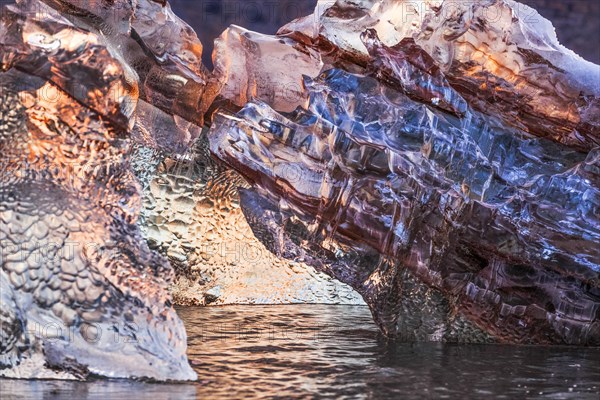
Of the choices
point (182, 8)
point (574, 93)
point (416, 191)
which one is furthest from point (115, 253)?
point (182, 8)

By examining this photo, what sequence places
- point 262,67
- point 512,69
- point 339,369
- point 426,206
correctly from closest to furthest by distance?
point 339,369 < point 426,206 < point 512,69 < point 262,67

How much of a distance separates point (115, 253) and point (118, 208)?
0.07 metres

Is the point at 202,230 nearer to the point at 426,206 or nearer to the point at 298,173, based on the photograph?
the point at 298,173

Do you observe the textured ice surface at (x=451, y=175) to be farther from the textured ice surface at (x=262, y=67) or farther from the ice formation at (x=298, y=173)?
the textured ice surface at (x=262, y=67)

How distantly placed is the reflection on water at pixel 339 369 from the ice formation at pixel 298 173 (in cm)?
7

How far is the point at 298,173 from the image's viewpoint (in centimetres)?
152

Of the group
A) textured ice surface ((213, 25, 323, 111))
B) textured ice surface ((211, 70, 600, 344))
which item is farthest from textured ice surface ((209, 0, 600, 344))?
textured ice surface ((213, 25, 323, 111))

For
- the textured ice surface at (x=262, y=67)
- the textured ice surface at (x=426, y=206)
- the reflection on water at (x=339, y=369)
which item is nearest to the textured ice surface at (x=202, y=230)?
the textured ice surface at (x=262, y=67)

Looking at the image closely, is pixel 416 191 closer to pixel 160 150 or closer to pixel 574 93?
pixel 574 93

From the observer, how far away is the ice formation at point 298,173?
1.28 metres

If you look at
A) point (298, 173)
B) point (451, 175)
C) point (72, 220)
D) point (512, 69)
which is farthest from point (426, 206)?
point (72, 220)

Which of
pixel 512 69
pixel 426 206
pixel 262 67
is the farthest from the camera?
pixel 262 67

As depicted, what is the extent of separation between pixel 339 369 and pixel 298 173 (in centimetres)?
37

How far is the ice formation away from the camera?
1278 mm
